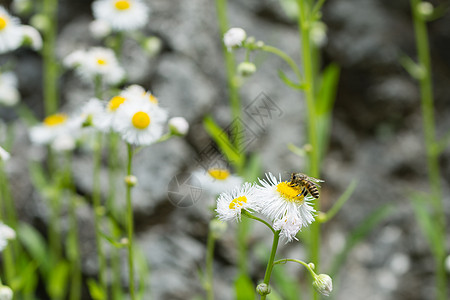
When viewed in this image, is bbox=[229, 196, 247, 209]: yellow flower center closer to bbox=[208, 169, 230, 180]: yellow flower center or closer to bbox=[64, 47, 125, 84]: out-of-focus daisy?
bbox=[208, 169, 230, 180]: yellow flower center

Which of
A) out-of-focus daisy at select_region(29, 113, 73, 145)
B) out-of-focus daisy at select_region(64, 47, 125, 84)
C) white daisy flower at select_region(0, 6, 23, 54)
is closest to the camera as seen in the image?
white daisy flower at select_region(0, 6, 23, 54)

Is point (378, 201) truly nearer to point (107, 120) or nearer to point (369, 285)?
point (369, 285)

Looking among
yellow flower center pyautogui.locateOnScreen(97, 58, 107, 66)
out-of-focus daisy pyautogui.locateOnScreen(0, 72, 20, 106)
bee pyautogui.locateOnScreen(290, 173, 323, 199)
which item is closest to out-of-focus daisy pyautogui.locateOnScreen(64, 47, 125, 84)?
yellow flower center pyautogui.locateOnScreen(97, 58, 107, 66)

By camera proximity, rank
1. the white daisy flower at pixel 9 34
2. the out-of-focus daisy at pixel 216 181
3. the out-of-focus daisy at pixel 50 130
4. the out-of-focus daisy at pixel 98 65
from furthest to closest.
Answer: the out-of-focus daisy at pixel 50 130, the out-of-focus daisy at pixel 98 65, the white daisy flower at pixel 9 34, the out-of-focus daisy at pixel 216 181

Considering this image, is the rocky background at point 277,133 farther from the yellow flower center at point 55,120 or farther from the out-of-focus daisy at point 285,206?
the out-of-focus daisy at point 285,206

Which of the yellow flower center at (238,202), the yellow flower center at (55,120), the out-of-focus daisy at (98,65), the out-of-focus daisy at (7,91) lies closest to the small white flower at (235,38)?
the yellow flower center at (238,202)

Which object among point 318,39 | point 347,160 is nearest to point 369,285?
point 347,160
